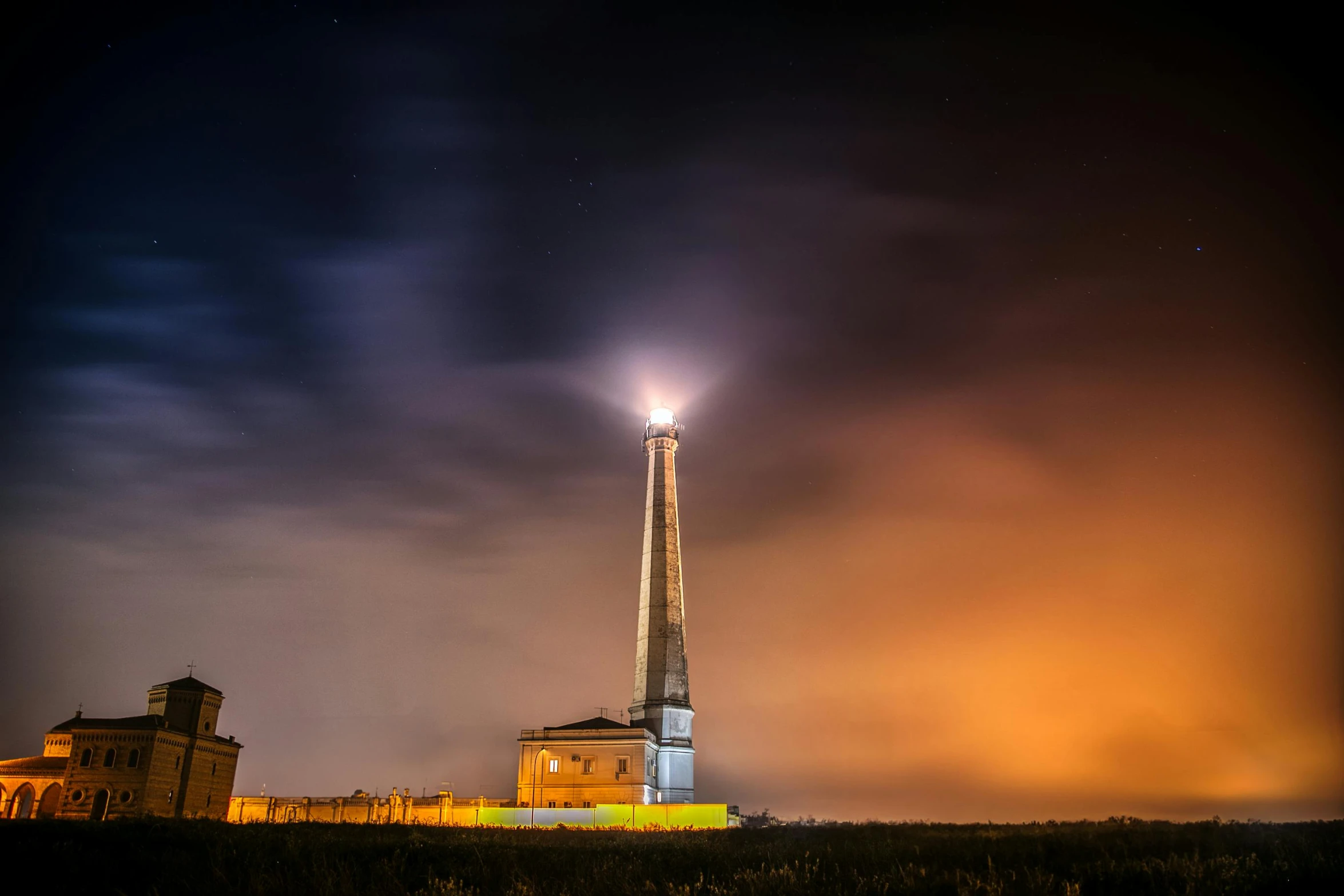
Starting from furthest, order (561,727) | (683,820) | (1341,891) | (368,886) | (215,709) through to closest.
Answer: (215,709), (561,727), (683,820), (368,886), (1341,891)

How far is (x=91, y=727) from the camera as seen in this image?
2296 inches

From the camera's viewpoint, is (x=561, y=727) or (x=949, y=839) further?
(x=561, y=727)

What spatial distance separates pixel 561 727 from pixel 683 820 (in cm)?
1412

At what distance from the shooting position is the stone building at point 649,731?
5062 centimetres

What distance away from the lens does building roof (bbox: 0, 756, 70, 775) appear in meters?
59.4

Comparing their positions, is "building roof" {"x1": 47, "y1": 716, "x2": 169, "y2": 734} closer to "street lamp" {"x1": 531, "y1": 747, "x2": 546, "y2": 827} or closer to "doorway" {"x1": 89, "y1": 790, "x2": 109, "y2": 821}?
"doorway" {"x1": 89, "y1": 790, "x2": 109, "y2": 821}

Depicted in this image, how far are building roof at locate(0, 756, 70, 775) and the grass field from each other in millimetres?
48453

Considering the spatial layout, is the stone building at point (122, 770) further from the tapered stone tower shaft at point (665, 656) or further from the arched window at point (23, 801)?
the tapered stone tower shaft at point (665, 656)

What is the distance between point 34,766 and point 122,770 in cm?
790

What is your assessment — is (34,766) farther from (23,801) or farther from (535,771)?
(535,771)

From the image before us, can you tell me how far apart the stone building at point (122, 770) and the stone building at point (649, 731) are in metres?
23.7

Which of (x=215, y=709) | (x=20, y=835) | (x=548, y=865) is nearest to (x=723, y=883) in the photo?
(x=548, y=865)

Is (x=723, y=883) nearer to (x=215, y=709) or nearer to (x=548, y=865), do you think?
(x=548, y=865)

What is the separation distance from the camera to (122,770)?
189 feet
